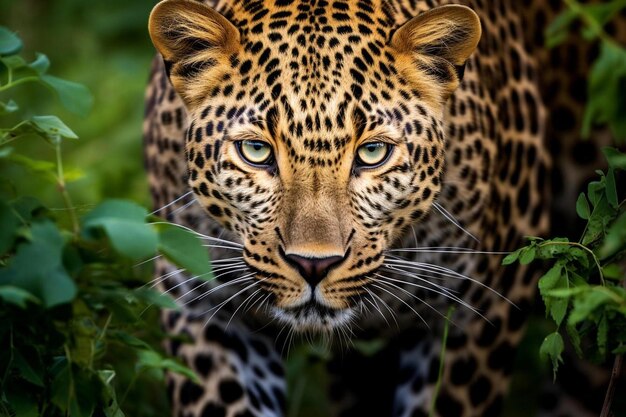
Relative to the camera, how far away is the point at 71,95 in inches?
171

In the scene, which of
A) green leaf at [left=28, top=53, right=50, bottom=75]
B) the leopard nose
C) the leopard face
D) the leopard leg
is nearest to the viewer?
green leaf at [left=28, top=53, right=50, bottom=75]

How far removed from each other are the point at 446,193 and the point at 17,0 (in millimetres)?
6703

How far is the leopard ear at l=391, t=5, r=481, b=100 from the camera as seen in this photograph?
5105mm

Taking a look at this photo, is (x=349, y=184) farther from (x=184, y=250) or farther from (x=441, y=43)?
(x=184, y=250)

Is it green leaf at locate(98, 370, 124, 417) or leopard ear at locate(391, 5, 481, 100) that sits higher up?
leopard ear at locate(391, 5, 481, 100)

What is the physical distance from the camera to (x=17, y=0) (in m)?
11.2

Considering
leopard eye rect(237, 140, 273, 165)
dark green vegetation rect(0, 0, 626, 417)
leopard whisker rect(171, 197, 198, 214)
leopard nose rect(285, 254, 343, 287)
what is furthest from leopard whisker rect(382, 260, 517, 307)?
leopard whisker rect(171, 197, 198, 214)

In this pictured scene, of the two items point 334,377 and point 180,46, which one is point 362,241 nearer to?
point 180,46

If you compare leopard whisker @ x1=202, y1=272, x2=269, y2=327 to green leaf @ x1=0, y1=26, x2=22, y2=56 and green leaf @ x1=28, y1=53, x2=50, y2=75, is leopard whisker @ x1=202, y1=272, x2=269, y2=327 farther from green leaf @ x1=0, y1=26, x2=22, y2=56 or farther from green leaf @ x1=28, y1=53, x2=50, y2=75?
green leaf @ x1=0, y1=26, x2=22, y2=56

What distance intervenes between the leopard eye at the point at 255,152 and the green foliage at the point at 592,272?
3.58 feet

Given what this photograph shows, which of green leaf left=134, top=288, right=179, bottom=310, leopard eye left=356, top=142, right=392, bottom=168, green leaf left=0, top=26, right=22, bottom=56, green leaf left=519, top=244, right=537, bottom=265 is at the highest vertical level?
green leaf left=0, top=26, right=22, bottom=56

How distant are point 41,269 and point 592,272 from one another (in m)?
1.96

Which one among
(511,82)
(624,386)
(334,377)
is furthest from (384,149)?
(624,386)

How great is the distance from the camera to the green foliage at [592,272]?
13.4 ft
